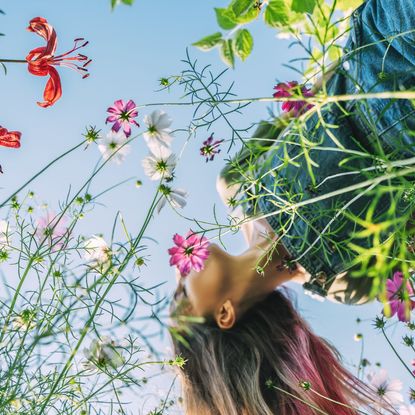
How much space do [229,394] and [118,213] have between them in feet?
2.96

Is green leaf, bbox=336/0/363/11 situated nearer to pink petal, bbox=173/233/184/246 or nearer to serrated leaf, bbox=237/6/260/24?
serrated leaf, bbox=237/6/260/24

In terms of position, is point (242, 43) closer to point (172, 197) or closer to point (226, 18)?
point (226, 18)

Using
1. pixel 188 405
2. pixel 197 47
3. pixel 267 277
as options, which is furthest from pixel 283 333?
pixel 197 47

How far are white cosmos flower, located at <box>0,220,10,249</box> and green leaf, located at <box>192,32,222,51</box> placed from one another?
42 cm

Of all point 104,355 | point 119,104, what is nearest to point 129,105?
point 119,104

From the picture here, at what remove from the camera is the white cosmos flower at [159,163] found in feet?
2.77

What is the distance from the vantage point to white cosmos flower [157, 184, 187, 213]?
0.81m

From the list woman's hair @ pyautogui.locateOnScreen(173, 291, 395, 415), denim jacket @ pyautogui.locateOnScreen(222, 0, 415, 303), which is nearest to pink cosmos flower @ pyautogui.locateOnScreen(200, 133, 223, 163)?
denim jacket @ pyautogui.locateOnScreen(222, 0, 415, 303)

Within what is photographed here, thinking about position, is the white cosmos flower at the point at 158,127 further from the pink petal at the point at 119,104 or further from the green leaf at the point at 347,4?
the green leaf at the point at 347,4

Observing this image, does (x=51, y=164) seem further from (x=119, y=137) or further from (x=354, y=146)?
(x=354, y=146)

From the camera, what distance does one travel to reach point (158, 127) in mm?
850

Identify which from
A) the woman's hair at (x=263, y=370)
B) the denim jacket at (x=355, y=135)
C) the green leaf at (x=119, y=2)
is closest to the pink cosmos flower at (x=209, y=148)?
the denim jacket at (x=355, y=135)

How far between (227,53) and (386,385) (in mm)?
763

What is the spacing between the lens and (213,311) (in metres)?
1.46
